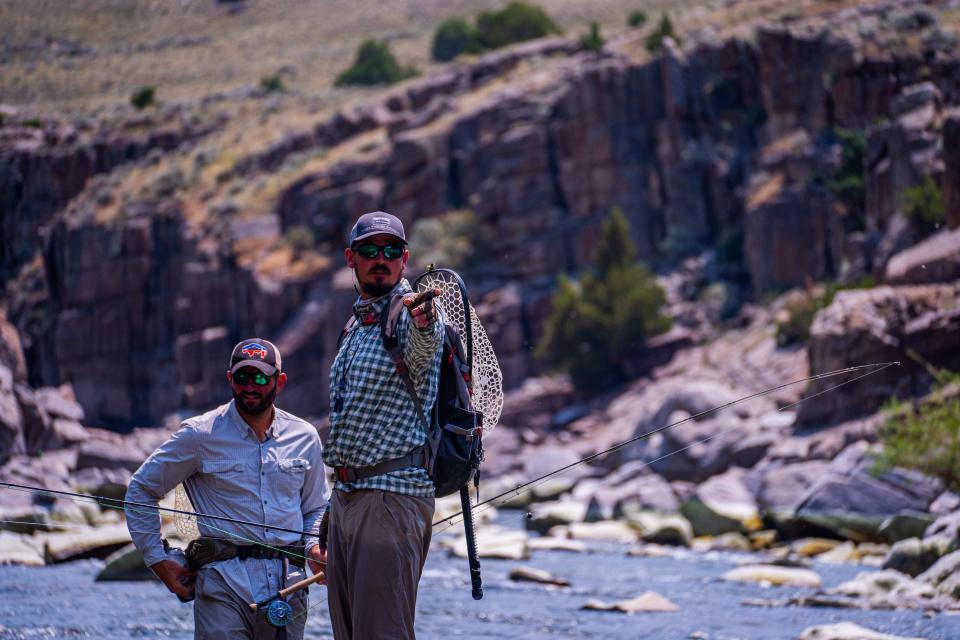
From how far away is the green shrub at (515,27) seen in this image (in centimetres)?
7406

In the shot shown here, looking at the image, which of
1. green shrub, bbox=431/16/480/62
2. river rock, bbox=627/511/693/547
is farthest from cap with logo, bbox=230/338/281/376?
green shrub, bbox=431/16/480/62

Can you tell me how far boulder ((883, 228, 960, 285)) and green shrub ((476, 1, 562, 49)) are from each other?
46871mm

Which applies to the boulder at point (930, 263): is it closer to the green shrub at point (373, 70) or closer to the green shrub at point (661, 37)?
the green shrub at point (661, 37)

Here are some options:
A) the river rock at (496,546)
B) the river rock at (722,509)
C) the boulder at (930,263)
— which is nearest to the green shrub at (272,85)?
the boulder at (930,263)

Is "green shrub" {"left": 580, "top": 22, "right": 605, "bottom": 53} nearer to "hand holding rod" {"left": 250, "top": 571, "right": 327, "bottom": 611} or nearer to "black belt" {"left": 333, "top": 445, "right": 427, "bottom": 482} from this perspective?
"hand holding rod" {"left": 250, "top": 571, "right": 327, "bottom": 611}

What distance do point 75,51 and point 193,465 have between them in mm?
46988

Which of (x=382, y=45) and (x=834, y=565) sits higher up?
(x=382, y=45)

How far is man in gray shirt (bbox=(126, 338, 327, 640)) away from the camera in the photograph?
18.5 feet

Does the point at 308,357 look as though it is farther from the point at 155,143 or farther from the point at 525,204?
the point at 155,143

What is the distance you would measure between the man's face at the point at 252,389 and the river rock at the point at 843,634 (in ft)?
22.1

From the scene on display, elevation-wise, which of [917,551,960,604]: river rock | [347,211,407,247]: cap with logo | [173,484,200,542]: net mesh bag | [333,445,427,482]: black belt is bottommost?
[917,551,960,604]: river rock

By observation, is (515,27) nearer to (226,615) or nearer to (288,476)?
(288,476)

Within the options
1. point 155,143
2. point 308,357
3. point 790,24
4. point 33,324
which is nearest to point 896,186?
point 790,24

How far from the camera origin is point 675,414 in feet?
107
